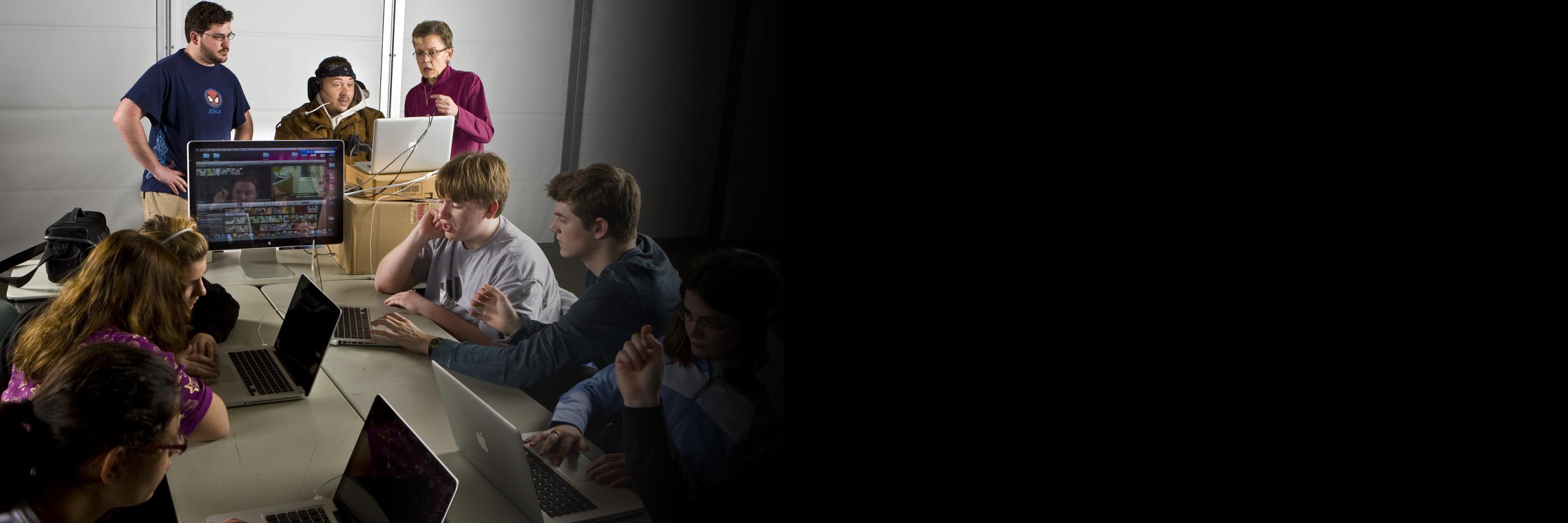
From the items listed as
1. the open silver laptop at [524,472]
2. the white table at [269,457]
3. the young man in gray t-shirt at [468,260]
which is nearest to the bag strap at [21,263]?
the young man in gray t-shirt at [468,260]

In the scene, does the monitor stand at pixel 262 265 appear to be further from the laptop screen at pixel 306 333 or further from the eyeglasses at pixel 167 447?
the eyeglasses at pixel 167 447

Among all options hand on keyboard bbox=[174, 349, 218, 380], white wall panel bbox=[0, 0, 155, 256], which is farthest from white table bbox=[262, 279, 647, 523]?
white wall panel bbox=[0, 0, 155, 256]

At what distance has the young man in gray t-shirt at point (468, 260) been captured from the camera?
103 inches

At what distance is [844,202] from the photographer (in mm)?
1226

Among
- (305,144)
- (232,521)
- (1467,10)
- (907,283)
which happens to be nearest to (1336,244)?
(1467,10)

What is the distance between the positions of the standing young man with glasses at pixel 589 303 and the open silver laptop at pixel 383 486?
22.4 inches

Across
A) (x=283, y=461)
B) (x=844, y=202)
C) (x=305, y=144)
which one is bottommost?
(x=283, y=461)

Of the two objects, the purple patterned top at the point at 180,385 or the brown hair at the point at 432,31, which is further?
the brown hair at the point at 432,31

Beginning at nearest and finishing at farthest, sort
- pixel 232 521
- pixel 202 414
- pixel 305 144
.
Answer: pixel 232 521
pixel 202 414
pixel 305 144

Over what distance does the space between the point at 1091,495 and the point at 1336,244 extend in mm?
322

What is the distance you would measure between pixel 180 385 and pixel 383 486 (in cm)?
50

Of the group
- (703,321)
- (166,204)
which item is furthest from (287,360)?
(166,204)

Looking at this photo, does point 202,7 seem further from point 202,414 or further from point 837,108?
point 837,108

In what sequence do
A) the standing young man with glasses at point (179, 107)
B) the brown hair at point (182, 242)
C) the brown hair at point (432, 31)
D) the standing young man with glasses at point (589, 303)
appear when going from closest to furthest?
the standing young man with glasses at point (589, 303), the brown hair at point (182, 242), the standing young man with glasses at point (179, 107), the brown hair at point (432, 31)
